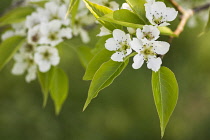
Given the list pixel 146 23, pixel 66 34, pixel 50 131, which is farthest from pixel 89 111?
pixel 146 23

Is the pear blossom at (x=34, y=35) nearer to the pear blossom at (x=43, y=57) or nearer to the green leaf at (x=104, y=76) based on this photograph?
the pear blossom at (x=43, y=57)

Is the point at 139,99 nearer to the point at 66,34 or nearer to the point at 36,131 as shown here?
the point at 36,131

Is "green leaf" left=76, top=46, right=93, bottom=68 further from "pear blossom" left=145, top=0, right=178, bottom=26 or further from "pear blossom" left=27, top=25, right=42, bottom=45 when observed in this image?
"pear blossom" left=145, top=0, right=178, bottom=26

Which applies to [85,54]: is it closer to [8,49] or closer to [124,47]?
[8,49]

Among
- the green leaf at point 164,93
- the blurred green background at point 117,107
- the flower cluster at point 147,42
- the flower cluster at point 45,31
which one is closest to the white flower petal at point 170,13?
the flower cluster at point 147,42

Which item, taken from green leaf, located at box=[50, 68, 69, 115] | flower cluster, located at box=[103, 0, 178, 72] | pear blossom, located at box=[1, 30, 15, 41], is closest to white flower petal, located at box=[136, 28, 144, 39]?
flower cluster, located at box=[103, 0, 178, 72]

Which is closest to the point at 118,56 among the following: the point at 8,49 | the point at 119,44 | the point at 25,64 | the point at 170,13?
the point at 119,44
